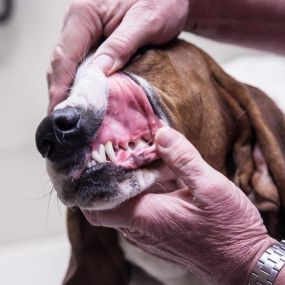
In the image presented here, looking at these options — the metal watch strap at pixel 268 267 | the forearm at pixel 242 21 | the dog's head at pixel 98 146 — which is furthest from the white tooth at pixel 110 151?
the forearm at pixel 242 21

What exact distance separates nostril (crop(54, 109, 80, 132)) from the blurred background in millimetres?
1223

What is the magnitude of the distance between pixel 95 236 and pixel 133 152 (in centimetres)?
44

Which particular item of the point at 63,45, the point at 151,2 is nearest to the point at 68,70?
the point at 63,45

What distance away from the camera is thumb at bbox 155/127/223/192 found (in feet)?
3.18

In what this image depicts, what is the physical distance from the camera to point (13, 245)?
221 centimetres

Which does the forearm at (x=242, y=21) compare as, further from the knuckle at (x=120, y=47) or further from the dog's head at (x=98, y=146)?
the dog's head at (x=98, y=146)

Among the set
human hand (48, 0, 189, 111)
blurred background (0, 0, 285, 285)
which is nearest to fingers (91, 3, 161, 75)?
human hand (48, 0, 189, 111)

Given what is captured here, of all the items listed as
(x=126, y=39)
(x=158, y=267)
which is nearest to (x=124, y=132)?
(x=126, y=39)

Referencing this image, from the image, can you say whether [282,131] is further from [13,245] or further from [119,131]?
[13,245]

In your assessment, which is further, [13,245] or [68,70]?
[13,245]

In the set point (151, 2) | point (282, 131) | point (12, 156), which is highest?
point (151, 2)

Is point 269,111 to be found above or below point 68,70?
below

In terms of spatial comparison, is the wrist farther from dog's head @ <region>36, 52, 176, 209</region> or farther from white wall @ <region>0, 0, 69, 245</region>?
white wall @ <region>0, 0, 69, 245</region>

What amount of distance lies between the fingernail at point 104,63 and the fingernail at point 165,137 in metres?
0.20
